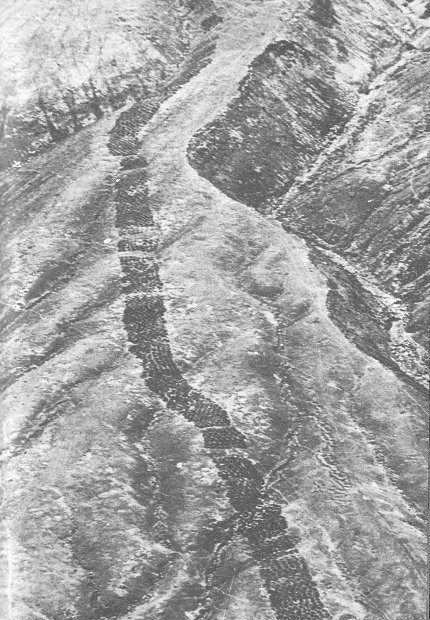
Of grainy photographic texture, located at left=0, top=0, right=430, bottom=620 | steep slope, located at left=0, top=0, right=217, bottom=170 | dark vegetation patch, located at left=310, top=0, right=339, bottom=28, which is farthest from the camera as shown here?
dark vegetation patch, located at left=310, top=0, right=339, bottom=28

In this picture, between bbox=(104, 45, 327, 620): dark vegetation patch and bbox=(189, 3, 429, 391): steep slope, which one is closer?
bbox=(104, 45, 327, 620): dark vegetation patch

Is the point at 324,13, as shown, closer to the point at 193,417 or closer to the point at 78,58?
the point at 78,58

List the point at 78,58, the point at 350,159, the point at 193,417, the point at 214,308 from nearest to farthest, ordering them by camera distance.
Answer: the point at 193,417 < the point at 214,308 < the point at 78,58 < the point at 350,159

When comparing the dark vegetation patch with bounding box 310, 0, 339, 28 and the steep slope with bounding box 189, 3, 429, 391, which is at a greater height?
the dark vegetation patch with bounding box 310, 0, 339, 28

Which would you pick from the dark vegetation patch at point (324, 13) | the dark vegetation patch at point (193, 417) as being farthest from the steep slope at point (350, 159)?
the dark vegetation patch at point (193, 417)

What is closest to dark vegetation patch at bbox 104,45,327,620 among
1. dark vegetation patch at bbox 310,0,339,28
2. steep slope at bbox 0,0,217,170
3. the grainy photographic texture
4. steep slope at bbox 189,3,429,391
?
the grainy photographic texture

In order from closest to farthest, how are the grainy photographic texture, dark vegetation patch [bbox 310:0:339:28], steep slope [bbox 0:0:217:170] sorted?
the grainy photographic texture
steep slope [bbox 0:0:217:170]
dark vegetation patch [bbox 310:0:339:28]

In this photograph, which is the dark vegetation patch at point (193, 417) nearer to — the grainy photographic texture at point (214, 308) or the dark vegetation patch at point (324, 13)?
the grainy photographic texture at point (214, 308)

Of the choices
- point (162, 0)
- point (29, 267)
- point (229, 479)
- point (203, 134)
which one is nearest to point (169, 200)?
point (203, 134)

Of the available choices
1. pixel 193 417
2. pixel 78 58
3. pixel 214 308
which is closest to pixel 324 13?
pixel 78 58

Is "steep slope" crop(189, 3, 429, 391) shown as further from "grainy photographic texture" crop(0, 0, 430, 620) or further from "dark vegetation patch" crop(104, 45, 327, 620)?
"dark vegetation patch" crop(104, 45, 327, 620)
